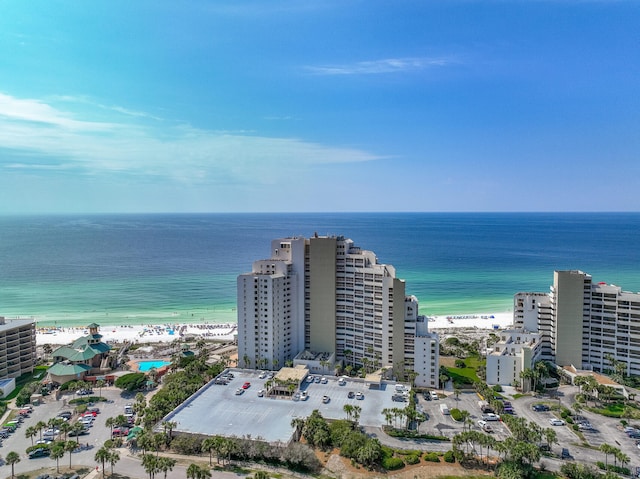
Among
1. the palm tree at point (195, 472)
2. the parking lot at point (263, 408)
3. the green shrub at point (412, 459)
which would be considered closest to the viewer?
the palm tree at point (195, 472)

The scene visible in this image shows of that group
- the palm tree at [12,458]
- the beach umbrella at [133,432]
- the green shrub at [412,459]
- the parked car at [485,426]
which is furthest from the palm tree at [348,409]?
the palm tree at [12,458]

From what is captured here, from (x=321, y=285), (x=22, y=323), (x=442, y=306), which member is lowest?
(x=442, y=306)

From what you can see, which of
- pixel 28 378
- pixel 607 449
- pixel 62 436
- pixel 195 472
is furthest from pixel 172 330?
pixel 607 449

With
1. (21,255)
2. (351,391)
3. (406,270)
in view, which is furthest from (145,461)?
(21,255)

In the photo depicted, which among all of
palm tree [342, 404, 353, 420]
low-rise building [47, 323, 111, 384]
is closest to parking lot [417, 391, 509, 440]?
palm tree [342, 404, 353, 420]

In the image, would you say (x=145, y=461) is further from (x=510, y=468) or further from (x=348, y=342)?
(x=348, y=342)

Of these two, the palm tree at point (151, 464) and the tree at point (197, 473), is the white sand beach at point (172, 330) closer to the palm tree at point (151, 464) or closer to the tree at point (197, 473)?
the palm tree at point (151, 464)

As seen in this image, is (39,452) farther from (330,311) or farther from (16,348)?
(330,311)
